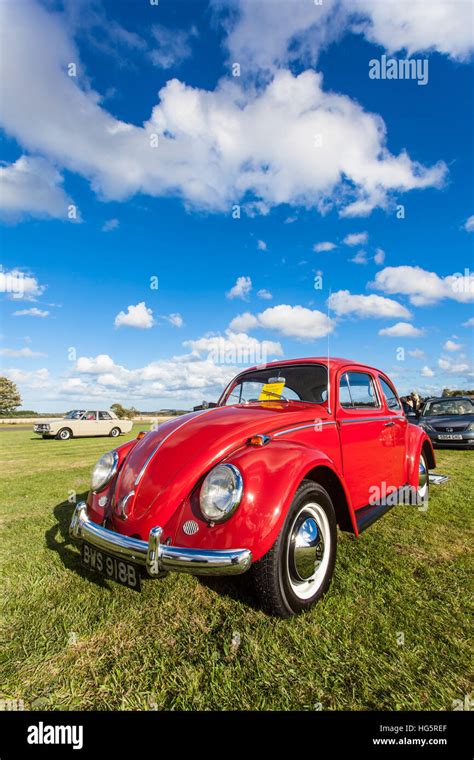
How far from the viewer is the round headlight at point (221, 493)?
2.06 metres

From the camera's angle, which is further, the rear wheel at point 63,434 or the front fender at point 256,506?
the rear wheel at point 63,434

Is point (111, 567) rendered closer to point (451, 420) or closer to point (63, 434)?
point (451, 420)

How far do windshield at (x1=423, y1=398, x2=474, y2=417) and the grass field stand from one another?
31.5 ft

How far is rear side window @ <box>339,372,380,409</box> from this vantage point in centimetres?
360

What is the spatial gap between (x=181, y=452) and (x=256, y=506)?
2.41ft

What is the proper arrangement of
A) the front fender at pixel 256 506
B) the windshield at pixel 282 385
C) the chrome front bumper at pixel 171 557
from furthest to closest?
the windshield at pixel 282 385
the front fender at pixel 256 506
the chrome front bumper at pixel 171 557

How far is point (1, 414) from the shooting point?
5378cm

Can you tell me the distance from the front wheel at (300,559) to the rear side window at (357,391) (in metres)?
1.28

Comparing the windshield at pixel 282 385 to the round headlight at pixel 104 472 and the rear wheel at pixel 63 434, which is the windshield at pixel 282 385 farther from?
the rear wheel at pixel 63 434

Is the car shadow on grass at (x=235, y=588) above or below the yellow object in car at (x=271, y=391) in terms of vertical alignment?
below

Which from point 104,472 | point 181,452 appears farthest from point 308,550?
point 104,472

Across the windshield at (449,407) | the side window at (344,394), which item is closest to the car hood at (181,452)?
the side window at (344,394)

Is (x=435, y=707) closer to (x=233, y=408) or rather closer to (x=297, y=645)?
(x=297, y=645)

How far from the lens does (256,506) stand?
2.07 metres
